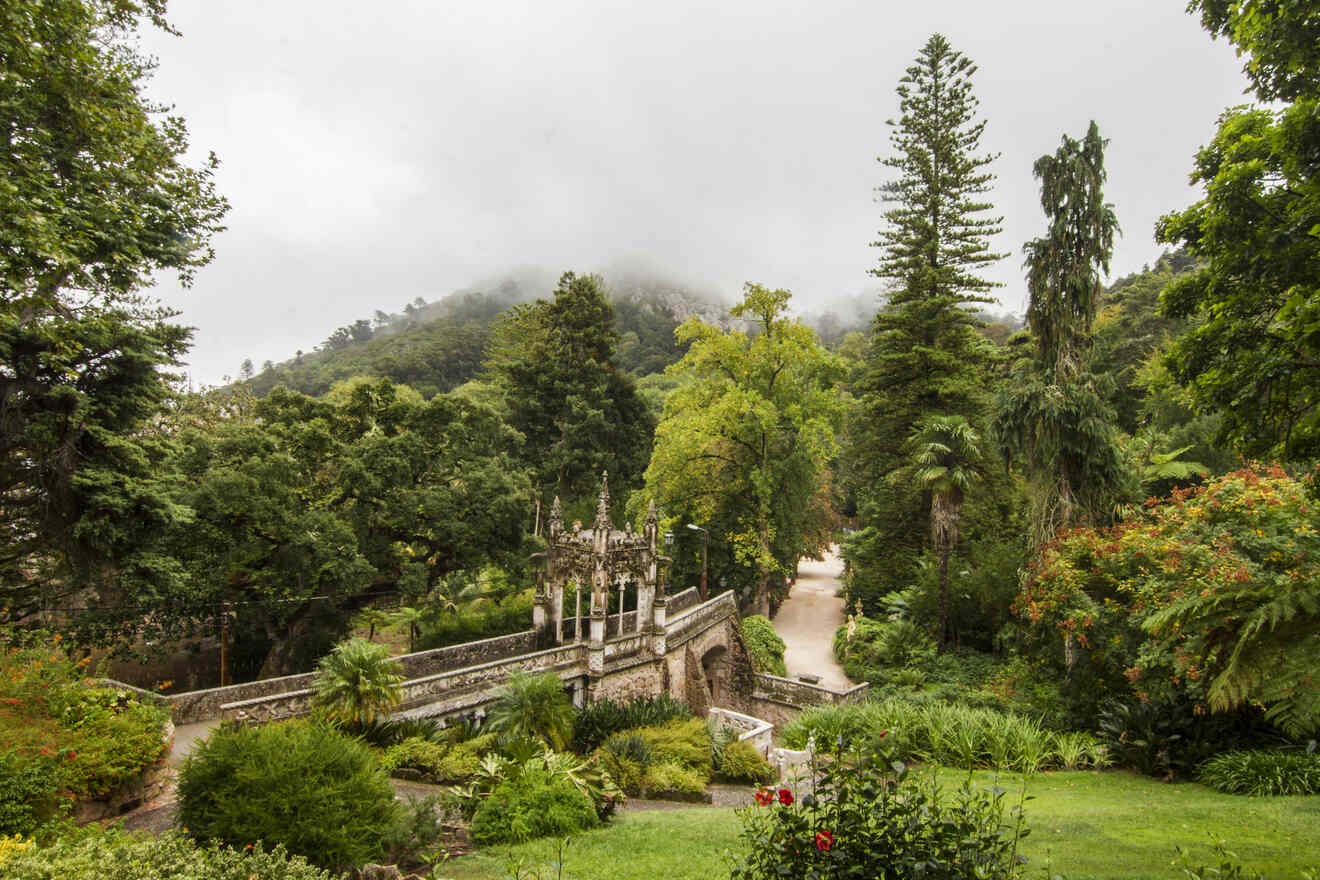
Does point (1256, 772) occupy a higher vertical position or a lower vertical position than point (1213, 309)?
lower

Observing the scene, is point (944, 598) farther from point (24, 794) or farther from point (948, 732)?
point (24, 794)

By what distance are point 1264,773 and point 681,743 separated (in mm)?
9570

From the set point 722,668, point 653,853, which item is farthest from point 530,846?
point 722,668

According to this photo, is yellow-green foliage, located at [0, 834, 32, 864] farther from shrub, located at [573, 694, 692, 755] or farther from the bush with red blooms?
shrub, located at [573, 694, 692, 755]

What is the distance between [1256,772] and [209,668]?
2549 centimetres

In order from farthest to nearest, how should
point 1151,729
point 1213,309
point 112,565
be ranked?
point 112,565 → point 1151,729 → point 1213,309

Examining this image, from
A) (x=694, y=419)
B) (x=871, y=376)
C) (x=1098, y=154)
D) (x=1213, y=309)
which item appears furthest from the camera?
(x=871, y=376)

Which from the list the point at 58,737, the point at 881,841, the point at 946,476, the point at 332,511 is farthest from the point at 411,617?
the point at 881,841

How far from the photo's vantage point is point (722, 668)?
21.0 m

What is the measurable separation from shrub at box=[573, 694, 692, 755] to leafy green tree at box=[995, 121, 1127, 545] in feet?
37.5

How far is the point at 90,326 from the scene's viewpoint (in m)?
12.5

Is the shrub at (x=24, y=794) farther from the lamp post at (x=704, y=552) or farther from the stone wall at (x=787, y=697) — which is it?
the lamp post at (x=704, y=552)

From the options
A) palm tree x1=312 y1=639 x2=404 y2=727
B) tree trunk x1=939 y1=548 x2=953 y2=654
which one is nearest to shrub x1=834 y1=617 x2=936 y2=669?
tree trunk x1=939 y1=548 x2=953 y2=654

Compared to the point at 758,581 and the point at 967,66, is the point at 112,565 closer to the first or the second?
the point at 758,581
